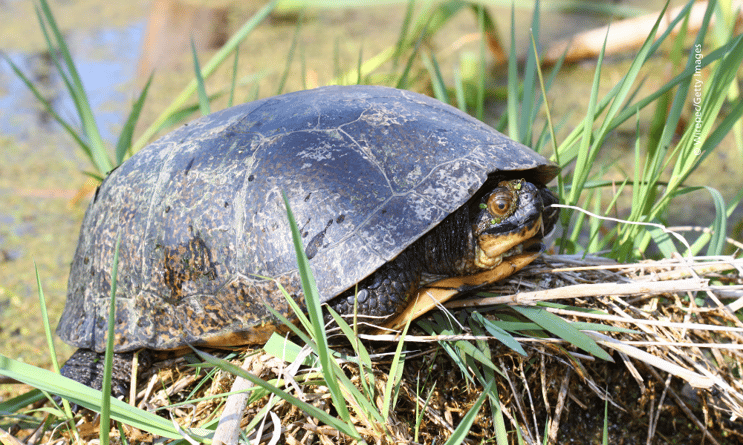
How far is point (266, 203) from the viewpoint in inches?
64.1

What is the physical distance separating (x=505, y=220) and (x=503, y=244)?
3.1 inches

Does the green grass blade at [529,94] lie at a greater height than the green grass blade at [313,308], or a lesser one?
greater

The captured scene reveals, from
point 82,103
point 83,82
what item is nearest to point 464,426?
point 82,103

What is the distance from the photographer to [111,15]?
20.3 feet

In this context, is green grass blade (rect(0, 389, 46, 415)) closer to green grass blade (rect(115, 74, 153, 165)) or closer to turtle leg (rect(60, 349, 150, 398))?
turtle leg (rect(60, 349, 150, 398))

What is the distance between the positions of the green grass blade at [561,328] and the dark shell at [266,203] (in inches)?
16.2

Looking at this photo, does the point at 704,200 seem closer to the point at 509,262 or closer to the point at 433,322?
the point at 509,262

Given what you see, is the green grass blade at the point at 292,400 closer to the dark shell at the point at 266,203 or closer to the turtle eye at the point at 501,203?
the dark shell at the point at 266,203

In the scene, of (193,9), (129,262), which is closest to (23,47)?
(193,9)

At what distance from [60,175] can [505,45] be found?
427 cm

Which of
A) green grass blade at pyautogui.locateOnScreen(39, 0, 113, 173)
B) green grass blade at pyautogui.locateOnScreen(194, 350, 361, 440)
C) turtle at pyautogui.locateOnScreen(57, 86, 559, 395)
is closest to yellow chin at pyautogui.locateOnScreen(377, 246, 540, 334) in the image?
turtle at pyautogui.locateOnScreen(57, 86, 559, 395)

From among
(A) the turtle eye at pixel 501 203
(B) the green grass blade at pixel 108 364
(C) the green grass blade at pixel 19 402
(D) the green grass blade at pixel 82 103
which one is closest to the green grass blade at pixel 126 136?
(D) the green grass blade at pixel 82 103

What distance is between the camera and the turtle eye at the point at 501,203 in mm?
1703

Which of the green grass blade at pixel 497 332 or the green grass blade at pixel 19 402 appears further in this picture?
the green grass blade at pixel 19 402
